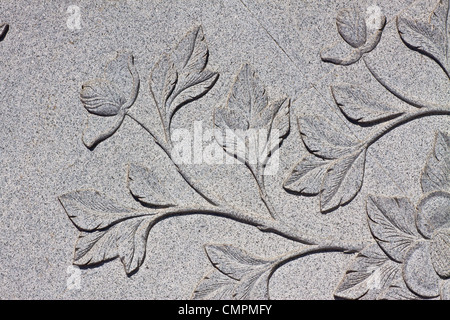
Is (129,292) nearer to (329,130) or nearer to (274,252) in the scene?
(274,252)

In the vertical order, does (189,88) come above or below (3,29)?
below

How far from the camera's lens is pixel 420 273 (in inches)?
51.9

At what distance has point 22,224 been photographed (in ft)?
4.43

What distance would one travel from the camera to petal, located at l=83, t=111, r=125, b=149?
1351 mm

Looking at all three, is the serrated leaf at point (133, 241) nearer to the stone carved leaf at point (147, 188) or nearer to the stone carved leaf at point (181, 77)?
the stone carved leaf at point (147, 188)

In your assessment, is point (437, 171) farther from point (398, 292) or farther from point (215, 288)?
point (215, 288)

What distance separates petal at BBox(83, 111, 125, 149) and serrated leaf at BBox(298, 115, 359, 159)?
592 mm

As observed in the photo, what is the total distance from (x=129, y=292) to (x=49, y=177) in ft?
1.48

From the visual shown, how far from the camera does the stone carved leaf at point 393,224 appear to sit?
1322 millimetres

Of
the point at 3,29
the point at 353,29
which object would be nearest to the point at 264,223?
the point at 353,29

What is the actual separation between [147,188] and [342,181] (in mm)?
622

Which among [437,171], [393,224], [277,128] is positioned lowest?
[393,224]

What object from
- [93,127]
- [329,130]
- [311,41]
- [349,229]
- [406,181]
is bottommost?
[349,229]

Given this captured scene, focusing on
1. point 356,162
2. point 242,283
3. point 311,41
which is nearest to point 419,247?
point 356,162
